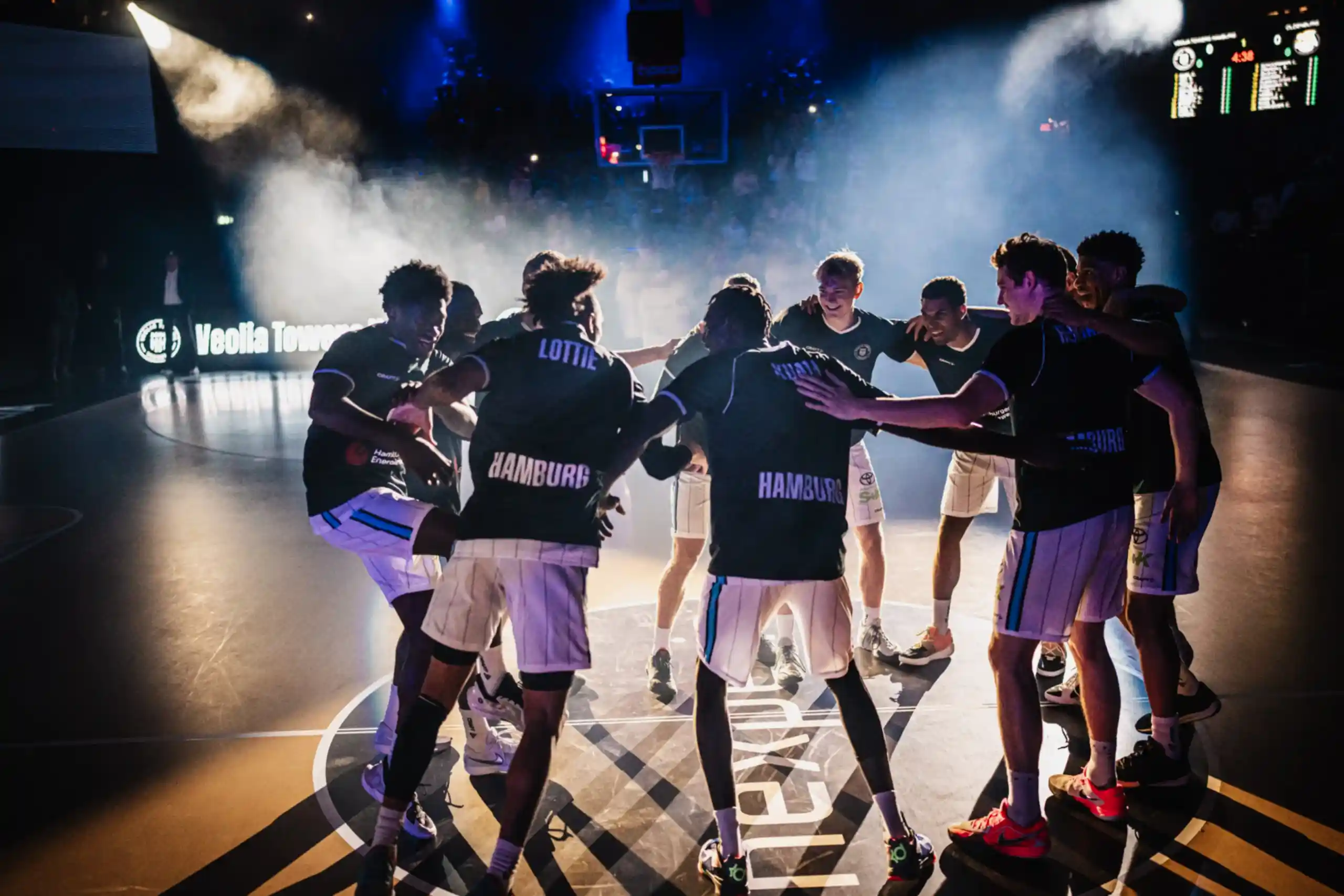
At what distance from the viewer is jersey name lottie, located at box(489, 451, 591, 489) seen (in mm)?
3260

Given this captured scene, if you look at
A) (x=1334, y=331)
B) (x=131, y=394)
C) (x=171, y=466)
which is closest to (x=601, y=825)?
(x=171, y=466)

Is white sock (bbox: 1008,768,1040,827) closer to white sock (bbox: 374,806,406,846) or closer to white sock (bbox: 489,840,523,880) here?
white sock (bbox: 489,840,523,880)

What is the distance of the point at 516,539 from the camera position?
325 cm

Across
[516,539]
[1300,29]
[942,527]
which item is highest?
[1300,29]

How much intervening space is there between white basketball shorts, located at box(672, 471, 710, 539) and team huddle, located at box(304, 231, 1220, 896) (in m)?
1.46

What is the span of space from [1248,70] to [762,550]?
61.1 feet

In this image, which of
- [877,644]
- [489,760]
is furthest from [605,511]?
[877,644]

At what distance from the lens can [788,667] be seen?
496cm

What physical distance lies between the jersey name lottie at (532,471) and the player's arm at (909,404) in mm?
799

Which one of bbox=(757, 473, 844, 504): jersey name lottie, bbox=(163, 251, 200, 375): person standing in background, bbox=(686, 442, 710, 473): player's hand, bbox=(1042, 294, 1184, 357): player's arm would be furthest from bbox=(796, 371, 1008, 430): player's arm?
bbox=(163, 251, 200, 375): person standing in background

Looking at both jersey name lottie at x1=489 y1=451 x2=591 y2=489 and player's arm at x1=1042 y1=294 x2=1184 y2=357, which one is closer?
jersey name lottie at x1=489 y1=451 x2=591 y2=489

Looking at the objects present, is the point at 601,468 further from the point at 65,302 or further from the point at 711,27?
the point at 711,27

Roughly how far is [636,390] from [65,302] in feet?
48.9

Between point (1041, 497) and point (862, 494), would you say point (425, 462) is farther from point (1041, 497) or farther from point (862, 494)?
point (862, 494)
